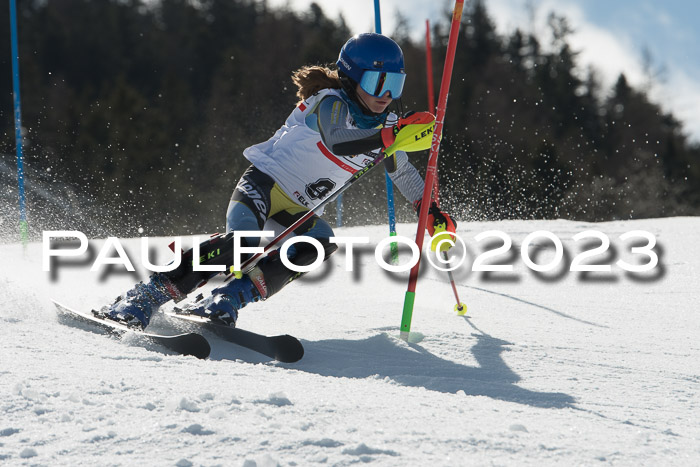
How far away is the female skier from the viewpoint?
8.09 ft

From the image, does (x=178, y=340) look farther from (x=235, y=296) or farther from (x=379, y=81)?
(x=379, y=81)

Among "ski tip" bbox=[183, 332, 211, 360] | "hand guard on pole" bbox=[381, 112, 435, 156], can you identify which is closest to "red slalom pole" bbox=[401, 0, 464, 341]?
"hand guard on pole" bbox=[381, 112, 435, 156]

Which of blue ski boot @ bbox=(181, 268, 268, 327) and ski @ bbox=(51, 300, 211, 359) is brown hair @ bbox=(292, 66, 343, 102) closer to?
blue ski boot @ bbox=(181, 268, 268, 327)

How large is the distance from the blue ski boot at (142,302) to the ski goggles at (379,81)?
1066 mm

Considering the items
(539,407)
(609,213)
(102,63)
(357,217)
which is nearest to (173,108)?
(102,63)

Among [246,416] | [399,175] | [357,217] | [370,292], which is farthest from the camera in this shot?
[357,217]

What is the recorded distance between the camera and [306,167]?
2.76 metres

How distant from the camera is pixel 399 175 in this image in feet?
9.87

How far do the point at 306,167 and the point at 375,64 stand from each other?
1.66 ft

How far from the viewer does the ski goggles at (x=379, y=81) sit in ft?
8.45

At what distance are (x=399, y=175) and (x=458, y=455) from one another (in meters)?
1.95

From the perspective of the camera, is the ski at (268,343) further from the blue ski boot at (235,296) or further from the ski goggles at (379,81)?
the ski goggles at (379,81)

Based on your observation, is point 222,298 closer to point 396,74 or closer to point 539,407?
point 396,74

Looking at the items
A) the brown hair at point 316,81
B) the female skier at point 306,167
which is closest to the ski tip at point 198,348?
the female skier at point 306,167
